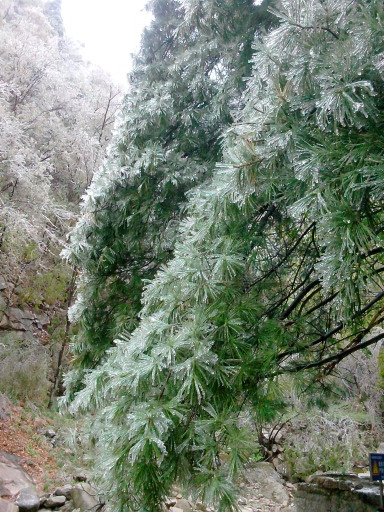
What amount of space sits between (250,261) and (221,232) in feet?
0.79

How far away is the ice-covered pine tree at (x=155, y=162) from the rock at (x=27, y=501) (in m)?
2.11

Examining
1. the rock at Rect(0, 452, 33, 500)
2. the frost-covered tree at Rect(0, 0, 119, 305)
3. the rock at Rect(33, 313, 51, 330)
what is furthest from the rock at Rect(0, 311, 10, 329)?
the rock at Rect(0, 452, 33, 500)

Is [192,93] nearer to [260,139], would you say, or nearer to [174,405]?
[260,139]

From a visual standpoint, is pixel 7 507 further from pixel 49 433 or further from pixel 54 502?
pixel 49 433

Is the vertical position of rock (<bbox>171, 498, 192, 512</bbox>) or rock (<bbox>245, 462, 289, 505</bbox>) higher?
rock (<bbox>171, 498, 192, 512</bbox>)

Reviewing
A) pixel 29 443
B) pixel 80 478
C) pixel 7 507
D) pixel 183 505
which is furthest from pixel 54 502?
pixel 183 505

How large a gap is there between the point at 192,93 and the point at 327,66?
199 cm

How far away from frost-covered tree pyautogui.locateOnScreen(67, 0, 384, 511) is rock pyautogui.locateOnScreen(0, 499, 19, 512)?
126 inches

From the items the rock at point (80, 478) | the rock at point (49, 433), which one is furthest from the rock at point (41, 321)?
the rock at point (80, 478)

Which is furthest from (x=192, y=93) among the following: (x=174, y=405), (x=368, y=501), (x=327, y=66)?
(x=368, y=501)

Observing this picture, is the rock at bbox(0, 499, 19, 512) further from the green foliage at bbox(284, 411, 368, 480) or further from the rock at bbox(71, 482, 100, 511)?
the green foliage at bbox(284, 411, 368, 480)

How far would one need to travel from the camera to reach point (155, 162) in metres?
3.09

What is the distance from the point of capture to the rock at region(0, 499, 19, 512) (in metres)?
4.22

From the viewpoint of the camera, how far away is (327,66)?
1432 mm
